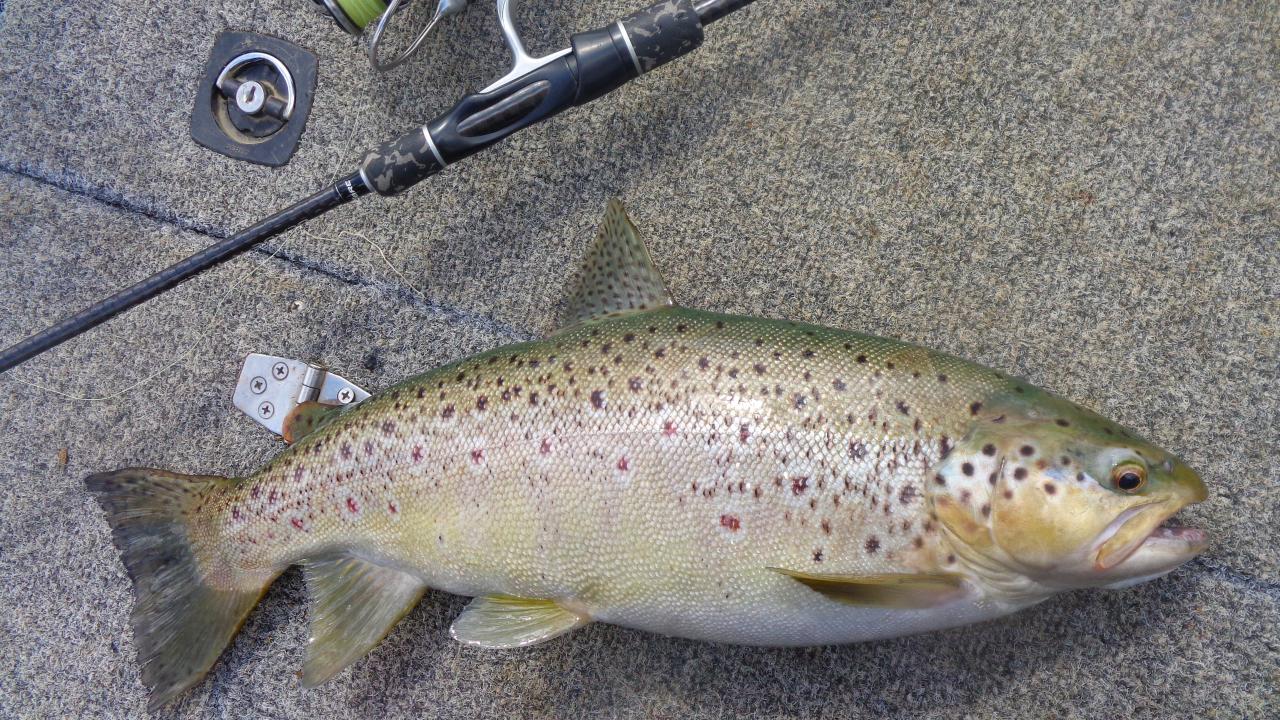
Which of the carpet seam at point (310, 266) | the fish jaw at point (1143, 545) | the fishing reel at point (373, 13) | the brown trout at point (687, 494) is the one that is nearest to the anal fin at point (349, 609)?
the brown trout at point (687, 494)

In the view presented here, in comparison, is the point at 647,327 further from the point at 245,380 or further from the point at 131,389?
the point at 131,389

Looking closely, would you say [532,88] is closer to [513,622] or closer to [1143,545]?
[513,622]

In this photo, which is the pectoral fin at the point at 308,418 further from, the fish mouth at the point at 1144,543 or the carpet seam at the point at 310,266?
the fish mouth at the point at 1144,543

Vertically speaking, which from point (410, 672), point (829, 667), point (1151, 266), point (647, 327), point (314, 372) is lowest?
point (829, 667)

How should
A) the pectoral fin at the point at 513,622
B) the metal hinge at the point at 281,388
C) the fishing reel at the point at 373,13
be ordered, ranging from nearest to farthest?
the pectoral fin at the point at 513,622, the fishing reel at the point at 373,13, the metal hinge at the point at 281,388

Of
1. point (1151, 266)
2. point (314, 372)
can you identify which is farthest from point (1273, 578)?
point (314, 372)

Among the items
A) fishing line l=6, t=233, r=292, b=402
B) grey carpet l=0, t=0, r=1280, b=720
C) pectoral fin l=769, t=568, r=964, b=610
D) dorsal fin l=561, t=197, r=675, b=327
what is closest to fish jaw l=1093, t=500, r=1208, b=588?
pectoral fin l=769, t=568, r=964, b=610
